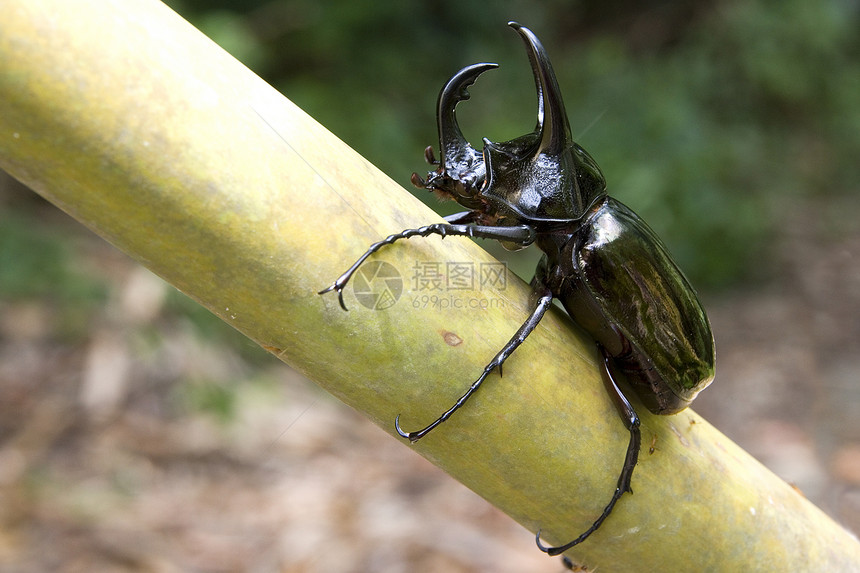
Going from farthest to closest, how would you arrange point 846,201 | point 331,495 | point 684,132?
1. point 846,201
2. point 684,132
3. point 331,495

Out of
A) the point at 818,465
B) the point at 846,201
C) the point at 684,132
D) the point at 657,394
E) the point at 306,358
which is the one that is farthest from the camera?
the point at 846,201

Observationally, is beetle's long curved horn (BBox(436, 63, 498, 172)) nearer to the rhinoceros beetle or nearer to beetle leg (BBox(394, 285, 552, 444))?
the rhinoceros beetle

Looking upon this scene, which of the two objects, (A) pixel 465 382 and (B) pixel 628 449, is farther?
(B) pixel 628 449

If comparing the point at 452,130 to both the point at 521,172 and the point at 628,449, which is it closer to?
the point at 521,172

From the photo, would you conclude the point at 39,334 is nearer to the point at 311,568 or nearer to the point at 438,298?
the point at 311,568

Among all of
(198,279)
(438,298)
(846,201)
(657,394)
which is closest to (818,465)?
(657,394)

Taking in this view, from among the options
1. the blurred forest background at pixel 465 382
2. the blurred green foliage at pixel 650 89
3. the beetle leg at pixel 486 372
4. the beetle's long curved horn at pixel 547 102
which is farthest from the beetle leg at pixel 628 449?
the blurred green foliage at pixel 650 89

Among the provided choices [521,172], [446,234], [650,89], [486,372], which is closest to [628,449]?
[486,372]
